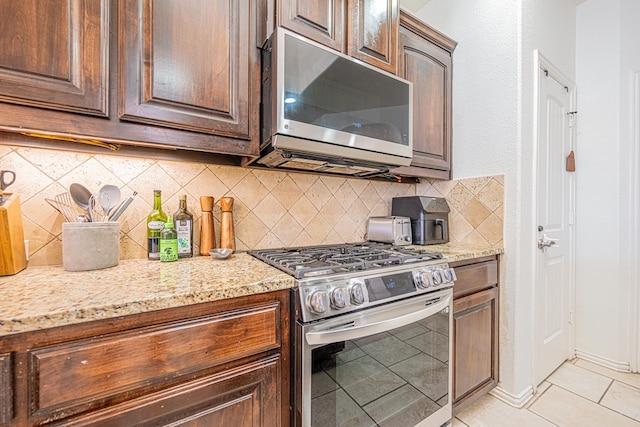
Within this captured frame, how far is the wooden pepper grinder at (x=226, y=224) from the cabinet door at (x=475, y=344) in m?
1.15

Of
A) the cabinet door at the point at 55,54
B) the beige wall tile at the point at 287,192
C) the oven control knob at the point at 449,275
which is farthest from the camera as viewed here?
the beige wall tile at the point at 287,192

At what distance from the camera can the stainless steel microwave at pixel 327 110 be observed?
43.5 inches

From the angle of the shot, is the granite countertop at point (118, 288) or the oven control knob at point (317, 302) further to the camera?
the oven control knob at point (317, 302)

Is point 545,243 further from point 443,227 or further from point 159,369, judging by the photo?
point 159,369

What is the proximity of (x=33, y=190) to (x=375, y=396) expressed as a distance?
4.95ft

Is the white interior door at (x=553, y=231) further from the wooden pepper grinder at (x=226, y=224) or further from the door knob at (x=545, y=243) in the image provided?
the wooden pepper grinder at (x=226, y=224)

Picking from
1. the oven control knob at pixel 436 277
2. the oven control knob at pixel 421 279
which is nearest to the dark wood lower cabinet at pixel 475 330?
the oven control knob at pixel 436 277

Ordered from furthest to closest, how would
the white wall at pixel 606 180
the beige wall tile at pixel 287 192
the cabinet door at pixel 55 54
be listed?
the white wall at pixel 606 180
the beige wall tile at pixel 287 192
the cabinet door at pixel 55 54

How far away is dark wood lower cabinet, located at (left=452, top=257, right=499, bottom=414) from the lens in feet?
4.61

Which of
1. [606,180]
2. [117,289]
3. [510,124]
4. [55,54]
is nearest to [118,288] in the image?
[117,289]

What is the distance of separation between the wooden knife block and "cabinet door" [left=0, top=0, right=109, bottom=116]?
0.33m

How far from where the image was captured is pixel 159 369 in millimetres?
688

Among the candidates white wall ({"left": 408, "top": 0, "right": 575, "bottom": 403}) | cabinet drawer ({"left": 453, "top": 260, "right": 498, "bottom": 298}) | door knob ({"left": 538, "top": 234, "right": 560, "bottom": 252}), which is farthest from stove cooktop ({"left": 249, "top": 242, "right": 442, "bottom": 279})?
door knob ({"left": 538, "top": 234, "right": 560, "bottom": 252})

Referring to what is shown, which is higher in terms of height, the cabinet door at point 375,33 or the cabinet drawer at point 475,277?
the cabinet door at point 375,33
